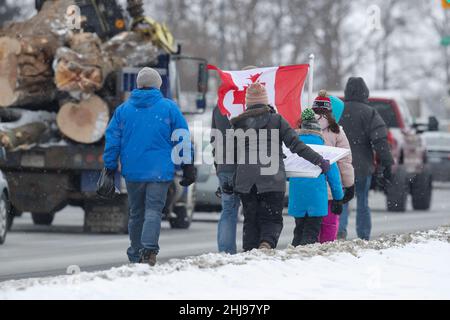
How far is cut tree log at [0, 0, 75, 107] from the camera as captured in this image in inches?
749

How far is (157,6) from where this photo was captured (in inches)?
2445

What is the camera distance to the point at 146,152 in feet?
40.4

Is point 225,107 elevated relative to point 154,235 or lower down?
elevated

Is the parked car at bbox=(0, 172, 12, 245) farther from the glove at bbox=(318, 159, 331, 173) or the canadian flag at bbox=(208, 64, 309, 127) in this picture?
Result: the glove at bbox=(318, 159, 331, 173)

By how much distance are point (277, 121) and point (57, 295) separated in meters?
4.25

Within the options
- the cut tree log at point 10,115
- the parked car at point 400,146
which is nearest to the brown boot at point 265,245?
the cut tree log at point 10,115

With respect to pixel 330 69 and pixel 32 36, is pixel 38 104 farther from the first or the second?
pixel 330 69

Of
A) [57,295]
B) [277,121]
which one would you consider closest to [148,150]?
[277,121]

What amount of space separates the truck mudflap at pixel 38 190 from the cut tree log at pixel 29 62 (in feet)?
3.28

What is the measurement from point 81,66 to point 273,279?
935 centimetres

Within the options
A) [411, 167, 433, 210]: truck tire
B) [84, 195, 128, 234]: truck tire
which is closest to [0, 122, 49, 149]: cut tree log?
[84, 195, 128, 234]: truck tire

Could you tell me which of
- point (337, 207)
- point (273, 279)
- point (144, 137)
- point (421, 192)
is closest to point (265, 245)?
point (337, 207)

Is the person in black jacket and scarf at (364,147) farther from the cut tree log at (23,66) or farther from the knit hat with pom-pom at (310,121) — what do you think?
the cut tree log at (23,66)

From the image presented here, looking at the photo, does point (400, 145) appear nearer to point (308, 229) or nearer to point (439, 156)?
point (308, 229)
